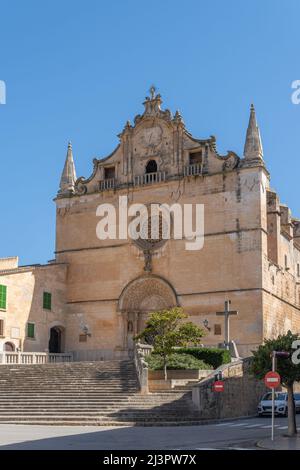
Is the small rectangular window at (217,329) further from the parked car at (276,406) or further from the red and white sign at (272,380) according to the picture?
the red and white sign at (272,380)

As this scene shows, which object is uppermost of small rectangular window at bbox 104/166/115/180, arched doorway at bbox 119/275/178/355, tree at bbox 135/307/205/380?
small rectangular window at bbox 104/166/115/180

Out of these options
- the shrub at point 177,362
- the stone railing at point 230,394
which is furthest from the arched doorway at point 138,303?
the stone railing at point 230,394

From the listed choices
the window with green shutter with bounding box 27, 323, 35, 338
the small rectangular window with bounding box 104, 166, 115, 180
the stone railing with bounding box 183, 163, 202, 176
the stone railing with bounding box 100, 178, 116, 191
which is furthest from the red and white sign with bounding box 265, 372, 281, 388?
the small rectangular window with bounding box 104, 166, 115, 180

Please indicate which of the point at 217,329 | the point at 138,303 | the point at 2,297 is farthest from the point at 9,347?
the point at 217,329

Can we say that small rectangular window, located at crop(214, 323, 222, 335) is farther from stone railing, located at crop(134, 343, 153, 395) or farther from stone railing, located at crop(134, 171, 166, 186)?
stone railing, located at crop(134, 171, 166, 186)

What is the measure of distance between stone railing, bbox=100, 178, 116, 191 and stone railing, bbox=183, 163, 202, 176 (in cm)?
499

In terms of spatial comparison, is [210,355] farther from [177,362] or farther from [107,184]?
[107,184]

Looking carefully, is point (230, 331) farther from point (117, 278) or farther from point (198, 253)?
point (117, 278)

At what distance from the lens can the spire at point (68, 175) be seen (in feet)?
152

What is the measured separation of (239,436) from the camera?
20609 mm

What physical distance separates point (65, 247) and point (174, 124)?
33.6 feet

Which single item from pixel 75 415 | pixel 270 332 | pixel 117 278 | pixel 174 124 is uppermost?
pixel 174 124

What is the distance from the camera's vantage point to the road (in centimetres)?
1719
